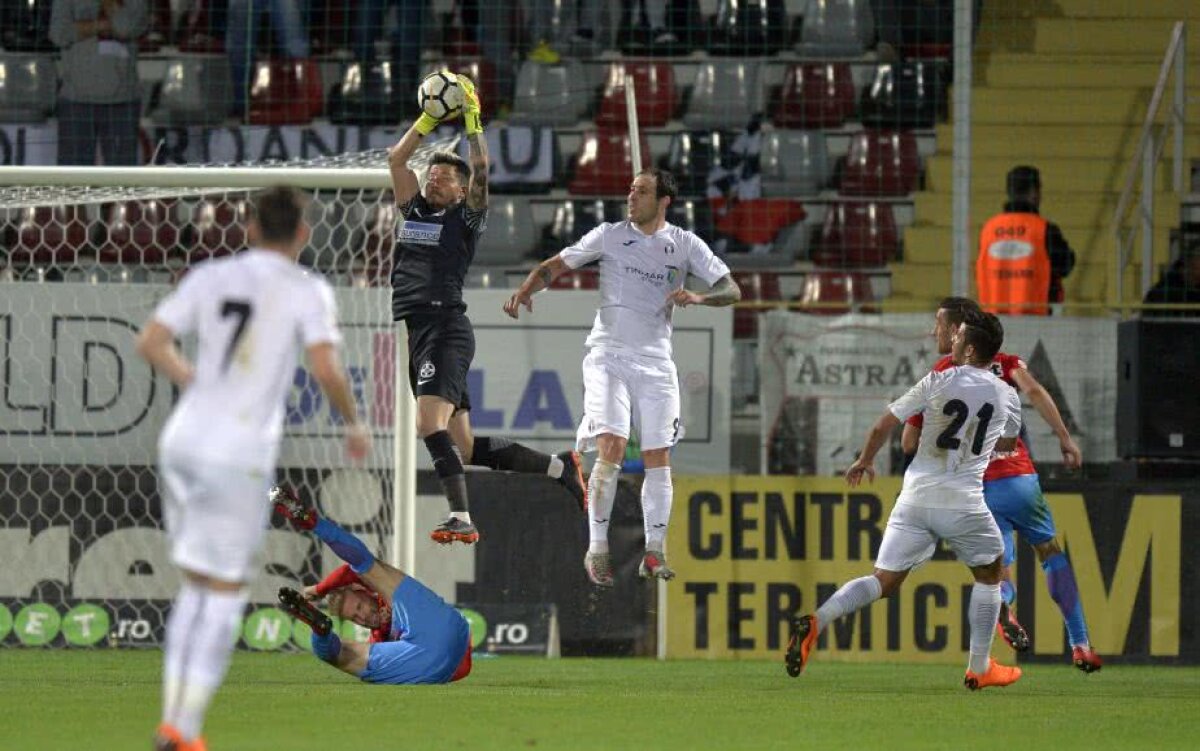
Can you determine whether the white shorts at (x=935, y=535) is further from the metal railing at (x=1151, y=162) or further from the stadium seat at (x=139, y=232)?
A: the stadium seat at (x=139, y=232)

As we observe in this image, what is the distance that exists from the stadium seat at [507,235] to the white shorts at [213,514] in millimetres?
10548

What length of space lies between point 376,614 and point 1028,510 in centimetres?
393

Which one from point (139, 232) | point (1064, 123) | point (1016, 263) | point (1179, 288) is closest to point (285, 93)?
point (139, 232)

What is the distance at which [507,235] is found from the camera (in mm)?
16875

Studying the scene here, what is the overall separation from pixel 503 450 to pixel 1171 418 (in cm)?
427

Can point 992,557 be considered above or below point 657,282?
below

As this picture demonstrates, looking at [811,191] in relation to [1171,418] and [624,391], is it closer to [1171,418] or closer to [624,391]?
[1171,418]

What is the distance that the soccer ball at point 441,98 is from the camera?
34.8ft

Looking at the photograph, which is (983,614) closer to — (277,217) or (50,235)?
(277,217)

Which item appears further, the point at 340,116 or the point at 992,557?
the point at 340,116

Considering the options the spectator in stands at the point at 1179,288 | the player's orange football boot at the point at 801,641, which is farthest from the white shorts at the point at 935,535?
the spectator in stands at the point at 1179,288

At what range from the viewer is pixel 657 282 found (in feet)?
36.7

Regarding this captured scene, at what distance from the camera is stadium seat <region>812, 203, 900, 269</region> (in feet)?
55.7

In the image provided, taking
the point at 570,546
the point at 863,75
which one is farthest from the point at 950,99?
the point at 570,546
